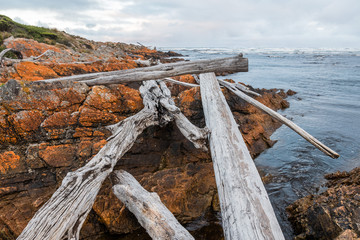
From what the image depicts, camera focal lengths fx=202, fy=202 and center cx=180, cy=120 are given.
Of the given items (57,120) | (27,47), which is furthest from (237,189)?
(27,47)

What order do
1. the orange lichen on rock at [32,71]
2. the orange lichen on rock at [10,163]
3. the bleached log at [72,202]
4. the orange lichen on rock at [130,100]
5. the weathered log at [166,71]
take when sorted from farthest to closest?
the orange lichen on rock at [32,71] → the weathered log at [166,71] → the orange lichen on rock at [130,100] → the orange lichen on rock at [10,163] → the bleached log at [72,202]

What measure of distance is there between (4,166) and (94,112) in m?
1.44

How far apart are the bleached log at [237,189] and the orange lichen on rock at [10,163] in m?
2.84

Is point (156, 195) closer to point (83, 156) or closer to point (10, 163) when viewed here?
point (83, 156)

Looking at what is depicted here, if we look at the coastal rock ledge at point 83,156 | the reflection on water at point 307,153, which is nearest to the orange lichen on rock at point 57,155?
the coastal rock ledge at point 83,156

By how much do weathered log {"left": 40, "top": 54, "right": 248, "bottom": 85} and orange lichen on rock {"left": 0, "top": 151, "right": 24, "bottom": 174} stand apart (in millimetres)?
1793

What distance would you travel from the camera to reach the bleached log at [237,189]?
1.70m

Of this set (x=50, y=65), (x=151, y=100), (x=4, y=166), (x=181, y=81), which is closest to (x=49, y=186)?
(x=4, y=166)

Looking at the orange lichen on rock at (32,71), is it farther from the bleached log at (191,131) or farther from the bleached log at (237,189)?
the bleached log at (237,189)

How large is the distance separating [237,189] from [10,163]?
315 centimetres

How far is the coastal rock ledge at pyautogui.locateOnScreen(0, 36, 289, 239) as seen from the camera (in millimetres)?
2896

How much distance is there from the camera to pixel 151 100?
3.55 metres

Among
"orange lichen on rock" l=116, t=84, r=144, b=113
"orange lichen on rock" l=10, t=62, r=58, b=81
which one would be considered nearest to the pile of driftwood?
"orange lichen on rock" l=116, t=84, r=144, b=113

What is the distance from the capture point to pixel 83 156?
10.6 ft
